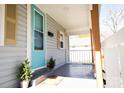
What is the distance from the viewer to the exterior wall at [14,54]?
3.00 metres

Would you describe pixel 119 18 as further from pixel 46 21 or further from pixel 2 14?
pixel 46 21

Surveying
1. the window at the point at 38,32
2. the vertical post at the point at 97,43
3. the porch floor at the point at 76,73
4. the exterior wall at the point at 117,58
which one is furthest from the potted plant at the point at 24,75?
the exterior wall at the point at 117,58

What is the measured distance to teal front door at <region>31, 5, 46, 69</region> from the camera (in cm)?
459

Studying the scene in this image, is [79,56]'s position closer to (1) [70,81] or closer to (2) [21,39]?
(1) [70,81]

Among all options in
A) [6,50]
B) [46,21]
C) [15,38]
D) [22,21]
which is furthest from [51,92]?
[46,21]

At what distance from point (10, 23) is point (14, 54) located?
78 centimetres

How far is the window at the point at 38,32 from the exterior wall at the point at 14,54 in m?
0.89

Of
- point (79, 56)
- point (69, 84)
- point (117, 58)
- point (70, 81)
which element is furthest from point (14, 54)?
point (79, 56)

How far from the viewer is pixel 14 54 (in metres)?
3.38

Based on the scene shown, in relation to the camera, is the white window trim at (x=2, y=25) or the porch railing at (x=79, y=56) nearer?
the white window trim at (x=2, y=25)

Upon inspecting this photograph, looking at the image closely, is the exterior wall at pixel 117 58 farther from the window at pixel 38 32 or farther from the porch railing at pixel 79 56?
the porch railing at pixel 79 56

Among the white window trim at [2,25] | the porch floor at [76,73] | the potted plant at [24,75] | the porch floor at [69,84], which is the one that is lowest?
the porch floor at [69,84]

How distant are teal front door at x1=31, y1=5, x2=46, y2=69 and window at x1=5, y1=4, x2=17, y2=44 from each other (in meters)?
1.26
